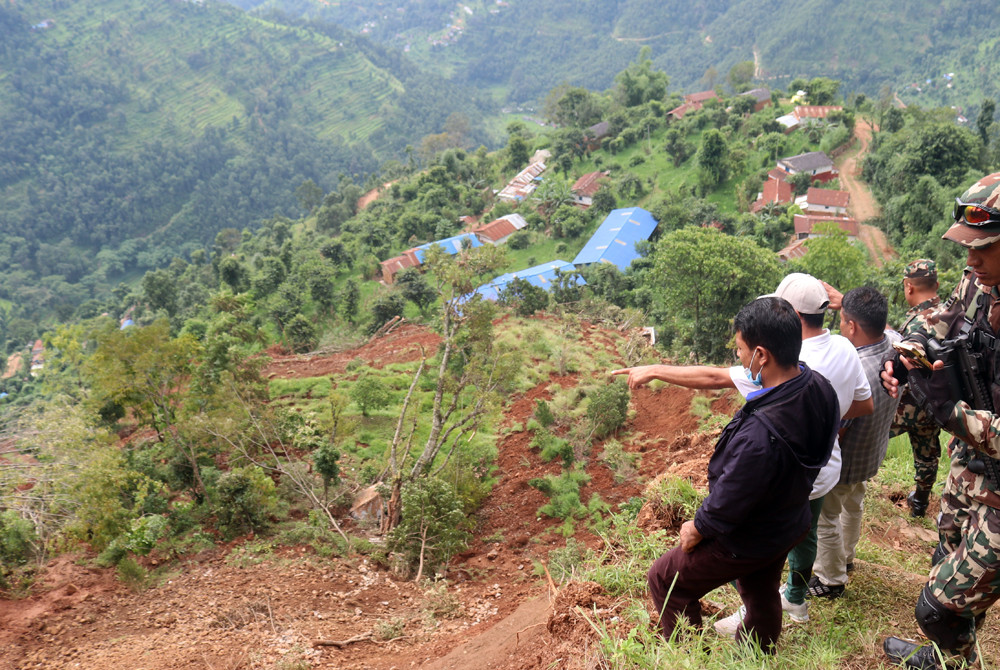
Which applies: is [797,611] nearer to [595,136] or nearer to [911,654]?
[911,654]

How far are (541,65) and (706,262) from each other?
98.7 metres

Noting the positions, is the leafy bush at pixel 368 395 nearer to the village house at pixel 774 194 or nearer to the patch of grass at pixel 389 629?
the patch of grass at pixel 389 629

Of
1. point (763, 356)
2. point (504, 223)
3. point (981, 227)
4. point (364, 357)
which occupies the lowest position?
point (504, 223)

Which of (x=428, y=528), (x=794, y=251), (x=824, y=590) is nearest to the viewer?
(x=824, y=590)

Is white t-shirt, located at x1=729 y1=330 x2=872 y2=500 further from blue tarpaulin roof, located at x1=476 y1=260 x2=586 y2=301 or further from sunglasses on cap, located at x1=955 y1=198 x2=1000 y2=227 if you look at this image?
blue tarpaulin roof, located at x1=476 y1=260 x2=586 y2=301

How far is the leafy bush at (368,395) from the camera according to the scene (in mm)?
11258

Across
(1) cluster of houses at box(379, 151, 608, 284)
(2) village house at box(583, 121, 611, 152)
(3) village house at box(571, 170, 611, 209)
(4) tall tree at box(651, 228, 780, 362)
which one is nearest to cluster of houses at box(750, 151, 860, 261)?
(4) tall tree at box(651, 228, 780, 362)

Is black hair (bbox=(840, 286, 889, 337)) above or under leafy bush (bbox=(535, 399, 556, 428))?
above

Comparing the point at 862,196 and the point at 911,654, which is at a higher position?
the point at 911,654

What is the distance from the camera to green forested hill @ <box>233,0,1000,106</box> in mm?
66312

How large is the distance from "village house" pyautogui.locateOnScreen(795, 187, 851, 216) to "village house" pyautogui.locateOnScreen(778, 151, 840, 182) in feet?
8.17

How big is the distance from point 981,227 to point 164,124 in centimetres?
8394

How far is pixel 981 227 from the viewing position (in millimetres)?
2352

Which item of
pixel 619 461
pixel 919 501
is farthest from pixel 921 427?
pixel 619 461
